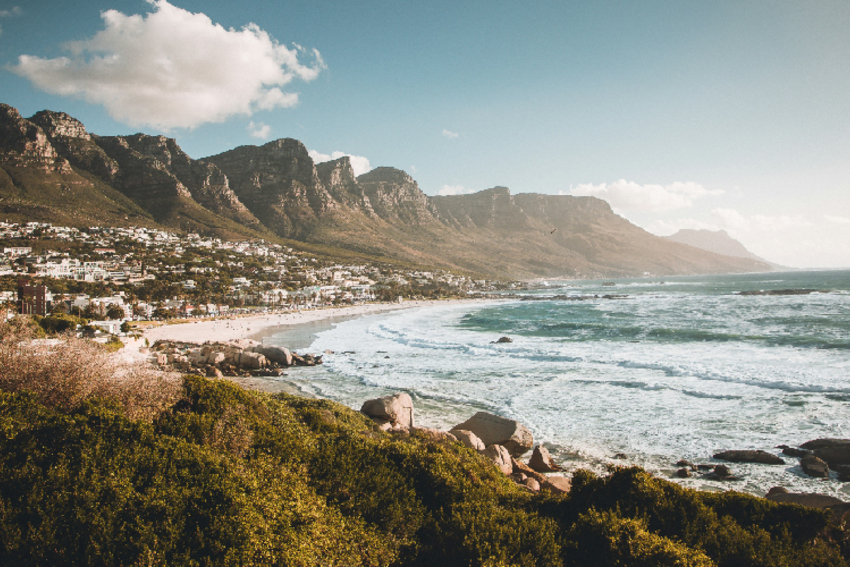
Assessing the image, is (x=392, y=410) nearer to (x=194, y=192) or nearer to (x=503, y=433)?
(x=503, y=433)

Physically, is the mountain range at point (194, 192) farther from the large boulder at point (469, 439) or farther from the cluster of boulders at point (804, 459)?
the large boulder at point (469, 439)

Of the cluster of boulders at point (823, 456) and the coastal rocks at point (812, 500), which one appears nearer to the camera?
the coastal rocks at point (812, 500)

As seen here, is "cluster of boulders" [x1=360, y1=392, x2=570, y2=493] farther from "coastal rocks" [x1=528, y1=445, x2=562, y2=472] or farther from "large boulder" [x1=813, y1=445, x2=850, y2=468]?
"large boulder" [x1=813, y1=445, x2=850, y2=468]

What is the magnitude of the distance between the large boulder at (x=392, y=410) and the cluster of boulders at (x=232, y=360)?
565 inches

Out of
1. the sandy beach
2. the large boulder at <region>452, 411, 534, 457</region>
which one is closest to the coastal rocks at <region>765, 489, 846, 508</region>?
the large boulder at <region>452, 411, 534, 457</region>

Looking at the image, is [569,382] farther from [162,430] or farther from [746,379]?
[162,430]

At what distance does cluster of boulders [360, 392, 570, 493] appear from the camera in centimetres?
1194

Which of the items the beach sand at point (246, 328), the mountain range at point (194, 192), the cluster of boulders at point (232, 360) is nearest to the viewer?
the cluster of boulders at point (232, 360)

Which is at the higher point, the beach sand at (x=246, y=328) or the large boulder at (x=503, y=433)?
the large boulder at (x=503, y=433)

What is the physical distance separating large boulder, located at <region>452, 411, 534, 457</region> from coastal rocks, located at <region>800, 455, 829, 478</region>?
8475mm

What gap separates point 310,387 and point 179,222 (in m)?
115

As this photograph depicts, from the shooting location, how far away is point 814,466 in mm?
12461

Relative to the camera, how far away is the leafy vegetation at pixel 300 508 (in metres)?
4.80

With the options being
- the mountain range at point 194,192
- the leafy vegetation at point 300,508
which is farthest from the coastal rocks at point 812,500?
the mountain range at point 194,192
